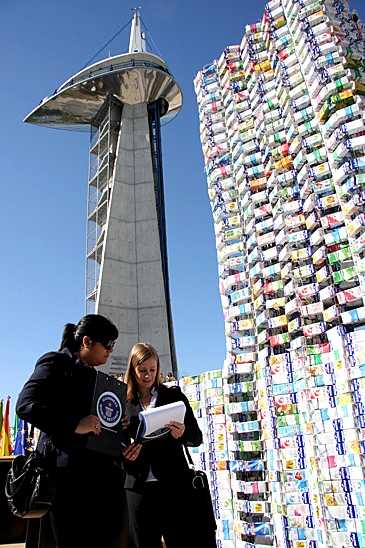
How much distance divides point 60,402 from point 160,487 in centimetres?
54

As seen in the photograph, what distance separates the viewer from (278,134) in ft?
27.2

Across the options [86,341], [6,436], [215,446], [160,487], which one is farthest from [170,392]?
[6,436]

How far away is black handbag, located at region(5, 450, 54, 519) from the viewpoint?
1.47 meters

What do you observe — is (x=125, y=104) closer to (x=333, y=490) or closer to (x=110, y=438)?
(x=333, y=490)

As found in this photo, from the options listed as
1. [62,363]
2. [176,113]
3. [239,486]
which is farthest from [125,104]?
[62,363]

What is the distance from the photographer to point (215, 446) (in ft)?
21.9

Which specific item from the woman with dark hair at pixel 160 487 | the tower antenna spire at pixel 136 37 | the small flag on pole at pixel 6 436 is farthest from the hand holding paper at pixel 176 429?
the tower antenna spire at pixel 136 37

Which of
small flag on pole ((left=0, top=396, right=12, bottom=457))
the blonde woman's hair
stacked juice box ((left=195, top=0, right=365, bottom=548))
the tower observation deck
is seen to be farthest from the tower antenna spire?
the blonde woman's hair

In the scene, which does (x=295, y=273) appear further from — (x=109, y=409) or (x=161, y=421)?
(x=109, y=409)

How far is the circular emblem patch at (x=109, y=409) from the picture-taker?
61.7 inches

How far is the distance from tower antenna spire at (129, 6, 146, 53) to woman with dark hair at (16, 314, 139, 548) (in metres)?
25.1

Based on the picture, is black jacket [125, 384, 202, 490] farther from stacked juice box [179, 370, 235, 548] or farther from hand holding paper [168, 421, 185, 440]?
stacked juice box [179, 370, 235, 548]

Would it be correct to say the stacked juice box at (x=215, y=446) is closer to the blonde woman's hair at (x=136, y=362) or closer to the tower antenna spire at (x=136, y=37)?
the blonde woman's hair at (x=136, y=362)

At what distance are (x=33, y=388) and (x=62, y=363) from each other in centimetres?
12
